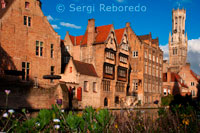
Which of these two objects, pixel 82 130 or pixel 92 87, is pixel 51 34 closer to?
pixel 92 87

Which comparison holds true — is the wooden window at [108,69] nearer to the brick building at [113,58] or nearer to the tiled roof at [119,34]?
the brick building at [113,58]

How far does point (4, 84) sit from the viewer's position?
1096 inches

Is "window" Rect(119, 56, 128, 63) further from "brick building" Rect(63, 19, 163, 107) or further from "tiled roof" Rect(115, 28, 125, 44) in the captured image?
"tiled roof" Rect(115, 28, 125, 44)

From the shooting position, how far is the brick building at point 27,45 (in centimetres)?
3378

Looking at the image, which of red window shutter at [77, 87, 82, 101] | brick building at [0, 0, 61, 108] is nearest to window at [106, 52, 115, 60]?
brick building at [0, 0, 61, 108]

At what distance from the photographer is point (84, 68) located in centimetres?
4166

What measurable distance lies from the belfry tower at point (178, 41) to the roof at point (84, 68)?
11757 centimetres

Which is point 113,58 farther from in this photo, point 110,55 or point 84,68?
point 84,68

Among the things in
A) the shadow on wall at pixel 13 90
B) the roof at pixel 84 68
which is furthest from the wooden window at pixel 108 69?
the shadow on wall at pixel 13 90

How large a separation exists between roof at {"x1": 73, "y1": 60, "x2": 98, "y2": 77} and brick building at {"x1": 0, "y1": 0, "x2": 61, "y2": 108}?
112 inches

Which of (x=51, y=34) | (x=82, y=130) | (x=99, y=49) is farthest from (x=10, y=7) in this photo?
(x=82, y=130)

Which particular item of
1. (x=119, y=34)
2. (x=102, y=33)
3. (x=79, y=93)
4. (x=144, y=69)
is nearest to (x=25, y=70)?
(x=79, y=93)

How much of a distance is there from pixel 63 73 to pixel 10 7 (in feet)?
41.2

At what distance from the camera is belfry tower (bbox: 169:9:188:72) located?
155m
